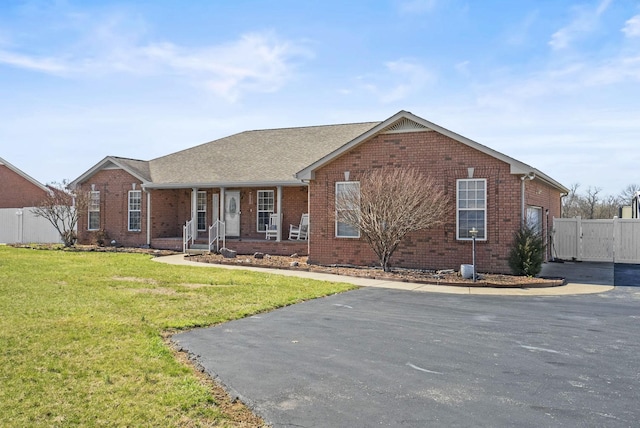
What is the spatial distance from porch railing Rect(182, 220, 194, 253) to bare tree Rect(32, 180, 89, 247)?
526cm

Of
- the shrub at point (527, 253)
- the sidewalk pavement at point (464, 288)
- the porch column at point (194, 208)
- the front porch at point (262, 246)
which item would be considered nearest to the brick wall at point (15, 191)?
the porch column at point (194, 208)

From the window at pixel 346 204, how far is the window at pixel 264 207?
5.86 metres

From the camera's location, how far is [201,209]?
25.5 meters

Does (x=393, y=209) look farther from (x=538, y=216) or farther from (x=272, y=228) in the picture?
(x=272, y=228)

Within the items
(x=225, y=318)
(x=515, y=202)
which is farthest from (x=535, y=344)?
(x=515, y=202)

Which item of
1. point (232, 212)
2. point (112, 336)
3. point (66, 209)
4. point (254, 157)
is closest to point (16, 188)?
point (66, 209)

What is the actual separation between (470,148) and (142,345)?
12406 millimetres

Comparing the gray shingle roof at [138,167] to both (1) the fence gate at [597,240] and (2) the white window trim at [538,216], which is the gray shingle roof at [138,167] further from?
(1) the fence gate at [597,240]

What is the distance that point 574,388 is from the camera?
229 inches

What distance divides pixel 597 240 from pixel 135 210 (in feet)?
65.4

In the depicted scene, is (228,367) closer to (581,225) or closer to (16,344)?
(16,344)

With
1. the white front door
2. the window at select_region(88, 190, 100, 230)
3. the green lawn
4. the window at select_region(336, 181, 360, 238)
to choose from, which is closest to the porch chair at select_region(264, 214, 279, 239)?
the white front door

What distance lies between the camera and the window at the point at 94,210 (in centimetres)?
2628

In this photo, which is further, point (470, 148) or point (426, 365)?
point (470, 148)
